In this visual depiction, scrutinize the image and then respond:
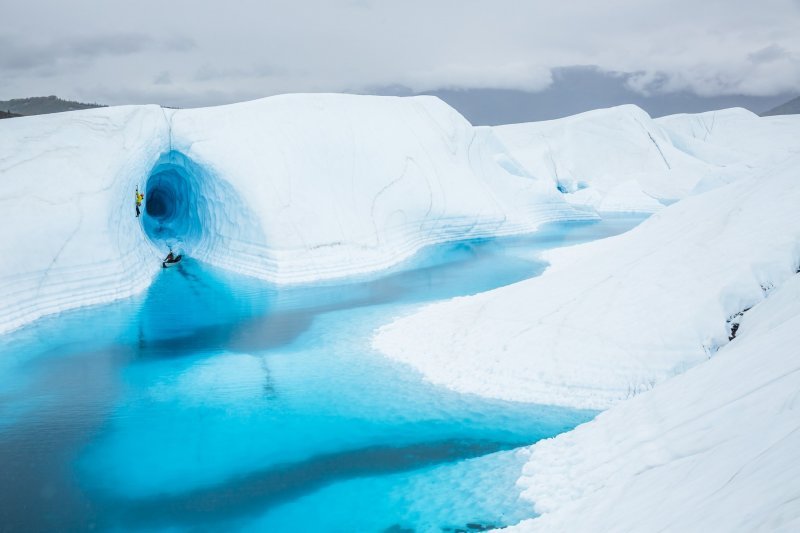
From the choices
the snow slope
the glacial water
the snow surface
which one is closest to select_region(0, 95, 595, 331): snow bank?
the glacial water

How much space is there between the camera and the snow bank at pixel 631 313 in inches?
265

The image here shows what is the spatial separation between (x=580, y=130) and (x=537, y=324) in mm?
34084

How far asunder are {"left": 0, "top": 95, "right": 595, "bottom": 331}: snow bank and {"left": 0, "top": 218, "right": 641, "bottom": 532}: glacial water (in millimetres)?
2182

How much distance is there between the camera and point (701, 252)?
298 inches

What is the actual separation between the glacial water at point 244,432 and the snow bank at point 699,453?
1.71 feet

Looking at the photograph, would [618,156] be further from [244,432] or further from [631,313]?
[244,432]

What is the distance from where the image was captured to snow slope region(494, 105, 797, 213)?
3306cm

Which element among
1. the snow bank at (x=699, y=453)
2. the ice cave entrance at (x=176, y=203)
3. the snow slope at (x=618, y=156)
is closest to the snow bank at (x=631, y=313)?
the snow bank at (x=699, y=453)

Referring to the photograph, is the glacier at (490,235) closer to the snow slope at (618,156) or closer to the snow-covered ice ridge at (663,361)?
the snow-covered ice ridge at (663,361)

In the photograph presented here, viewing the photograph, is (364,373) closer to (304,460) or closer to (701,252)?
(304,460)

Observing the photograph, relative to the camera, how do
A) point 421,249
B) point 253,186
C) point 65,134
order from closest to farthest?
point 65,134 < point 253,186 < point 421,249

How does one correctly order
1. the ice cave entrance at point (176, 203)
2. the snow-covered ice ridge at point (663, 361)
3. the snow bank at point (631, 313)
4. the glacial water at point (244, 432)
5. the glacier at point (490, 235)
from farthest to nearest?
the ice cave entrance at point (176, 203), the snow bank at point (631, 313), the glacial water at point (244, 432), the glacier at point (490, 235), the snow-covered ice ridge at point (663, 361)

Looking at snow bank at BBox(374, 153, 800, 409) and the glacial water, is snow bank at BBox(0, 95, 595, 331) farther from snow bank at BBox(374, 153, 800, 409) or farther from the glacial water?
snow bank at BBox(374, 153, 800, 409)

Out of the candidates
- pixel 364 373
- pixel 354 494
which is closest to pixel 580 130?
pixel 364 373
